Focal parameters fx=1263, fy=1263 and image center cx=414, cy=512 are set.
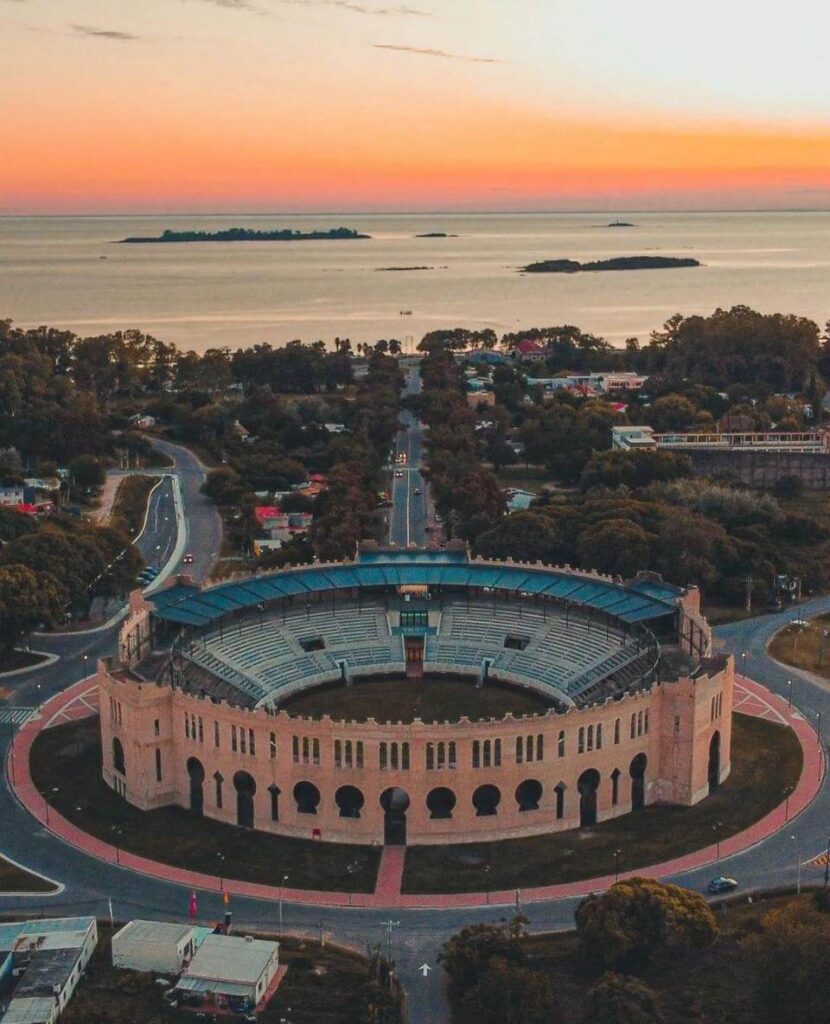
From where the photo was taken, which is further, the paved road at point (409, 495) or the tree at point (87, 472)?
the tree at point (87, 472)

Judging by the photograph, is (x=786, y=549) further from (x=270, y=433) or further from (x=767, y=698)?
(x=270, y=433)

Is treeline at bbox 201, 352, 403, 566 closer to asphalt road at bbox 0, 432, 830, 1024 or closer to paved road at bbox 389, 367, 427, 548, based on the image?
paved road at bbox 389, 367, 427, 548

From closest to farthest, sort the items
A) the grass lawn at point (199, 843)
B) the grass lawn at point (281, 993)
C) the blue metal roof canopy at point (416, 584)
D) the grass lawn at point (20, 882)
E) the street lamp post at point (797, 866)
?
the grass lawn at point (281, 993) → the street lamp post at point (797, 866) → the grass lawn at point (20, 882) → the grass lawn at point (199, 843) → the blue metal roof canopy at point (416, 584)

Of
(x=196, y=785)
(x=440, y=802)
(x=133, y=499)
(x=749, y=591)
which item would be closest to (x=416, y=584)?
(x=440, y=802)

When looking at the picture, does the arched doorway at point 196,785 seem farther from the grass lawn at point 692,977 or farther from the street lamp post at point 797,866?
the street lamp post at point 797,866

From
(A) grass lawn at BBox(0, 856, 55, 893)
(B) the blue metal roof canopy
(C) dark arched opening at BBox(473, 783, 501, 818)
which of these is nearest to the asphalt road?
(A) grass lawn at BBox(0, 856, 55, 893)

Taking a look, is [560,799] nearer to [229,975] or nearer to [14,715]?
[229,975]

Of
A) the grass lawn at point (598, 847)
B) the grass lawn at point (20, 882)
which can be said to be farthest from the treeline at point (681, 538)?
the grass lawn at point (20, 882)
